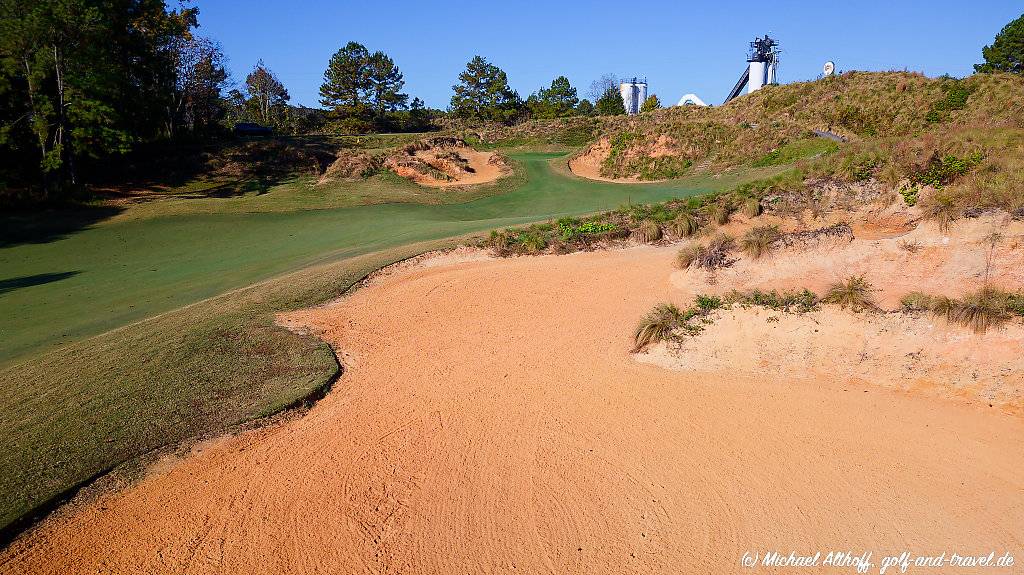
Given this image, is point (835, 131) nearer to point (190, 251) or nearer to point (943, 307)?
point (943, 307)

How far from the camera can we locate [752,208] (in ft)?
44.0

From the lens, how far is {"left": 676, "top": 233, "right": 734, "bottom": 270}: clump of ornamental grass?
34.9ft

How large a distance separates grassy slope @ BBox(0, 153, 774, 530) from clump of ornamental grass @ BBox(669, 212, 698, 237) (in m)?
6.65

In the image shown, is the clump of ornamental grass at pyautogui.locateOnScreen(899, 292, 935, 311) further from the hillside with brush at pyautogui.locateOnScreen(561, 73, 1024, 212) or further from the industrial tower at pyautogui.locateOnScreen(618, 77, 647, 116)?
the industrial tower at pyautogui.locateOnScreen(618, 77, 647, 116)

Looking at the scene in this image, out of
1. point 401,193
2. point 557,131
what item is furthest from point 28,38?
point 557,131

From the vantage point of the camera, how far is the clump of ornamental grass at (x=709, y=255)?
1063 cm

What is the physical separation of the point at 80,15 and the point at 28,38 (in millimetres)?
2346

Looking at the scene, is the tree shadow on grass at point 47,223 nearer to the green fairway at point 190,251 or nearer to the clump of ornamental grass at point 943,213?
the green fairway at point 190,251

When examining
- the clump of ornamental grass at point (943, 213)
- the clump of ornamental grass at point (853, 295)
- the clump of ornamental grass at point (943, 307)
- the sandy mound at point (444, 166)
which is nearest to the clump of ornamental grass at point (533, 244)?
the clump of ornamental grass at point (853, 295)

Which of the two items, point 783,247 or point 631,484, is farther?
point 783,247

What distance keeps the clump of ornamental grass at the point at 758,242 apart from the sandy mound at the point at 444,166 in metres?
22.5

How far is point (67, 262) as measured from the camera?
1748cm

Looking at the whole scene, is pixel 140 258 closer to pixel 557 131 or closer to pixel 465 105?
pixel 557 131

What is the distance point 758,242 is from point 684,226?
3440 millimetres
